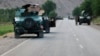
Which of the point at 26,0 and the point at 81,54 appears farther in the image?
the point at 26,0

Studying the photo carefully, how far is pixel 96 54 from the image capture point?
63.0ft

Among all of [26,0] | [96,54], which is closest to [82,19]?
[96,54]

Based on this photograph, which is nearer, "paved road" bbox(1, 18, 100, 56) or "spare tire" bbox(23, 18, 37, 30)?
"paved road" bbox(1, 18, 100, 56)

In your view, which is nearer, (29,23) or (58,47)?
(58,47)

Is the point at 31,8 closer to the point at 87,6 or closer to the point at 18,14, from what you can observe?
the point at 18,14

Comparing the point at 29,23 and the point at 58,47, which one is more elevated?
the point at 29,23

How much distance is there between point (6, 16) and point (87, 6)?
123ft

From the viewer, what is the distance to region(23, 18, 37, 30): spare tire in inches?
1351

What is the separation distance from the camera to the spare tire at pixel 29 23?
113 feet

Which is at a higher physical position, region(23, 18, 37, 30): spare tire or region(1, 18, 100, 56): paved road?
region(23, 18, 37, 30): spare tire

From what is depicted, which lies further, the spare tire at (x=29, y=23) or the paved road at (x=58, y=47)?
the spare tire at (x=29, y=23)

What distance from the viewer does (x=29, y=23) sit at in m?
34.4

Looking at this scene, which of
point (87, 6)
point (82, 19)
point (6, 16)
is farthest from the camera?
point (87, 6)

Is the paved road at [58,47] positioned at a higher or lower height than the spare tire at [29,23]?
lower
